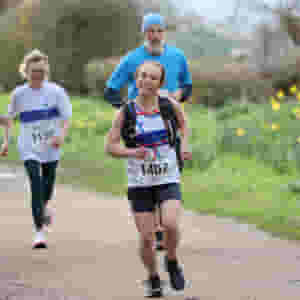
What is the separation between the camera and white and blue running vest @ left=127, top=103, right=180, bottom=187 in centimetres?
525

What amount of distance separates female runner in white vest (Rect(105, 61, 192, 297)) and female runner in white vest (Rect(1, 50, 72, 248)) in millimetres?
1922

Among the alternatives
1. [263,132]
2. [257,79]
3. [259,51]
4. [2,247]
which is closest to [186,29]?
[259,51]

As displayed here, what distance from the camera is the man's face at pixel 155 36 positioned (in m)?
6.75

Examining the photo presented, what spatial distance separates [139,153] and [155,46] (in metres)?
1.88

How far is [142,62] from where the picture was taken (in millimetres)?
6941

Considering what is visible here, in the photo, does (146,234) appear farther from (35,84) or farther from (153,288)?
(35,84)

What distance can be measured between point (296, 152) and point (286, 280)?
6.14 metres

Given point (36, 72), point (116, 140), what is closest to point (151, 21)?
point (36, 72)

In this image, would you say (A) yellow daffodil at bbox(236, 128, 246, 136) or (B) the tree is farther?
(B) the tree

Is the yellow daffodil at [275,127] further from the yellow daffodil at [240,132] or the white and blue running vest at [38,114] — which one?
the white and blue running vest at [38,114]

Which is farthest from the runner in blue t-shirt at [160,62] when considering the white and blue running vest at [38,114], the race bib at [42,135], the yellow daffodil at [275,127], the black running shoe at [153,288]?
the yellow daffodil at [275,127]

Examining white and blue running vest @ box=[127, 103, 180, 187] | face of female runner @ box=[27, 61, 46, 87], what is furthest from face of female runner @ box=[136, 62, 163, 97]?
face of female runner @ box=[27, 61, 46, 87]

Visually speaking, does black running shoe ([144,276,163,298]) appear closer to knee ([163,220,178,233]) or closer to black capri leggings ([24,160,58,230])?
knee ([163,220,178,233])

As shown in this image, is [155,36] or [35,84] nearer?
[155,36]
